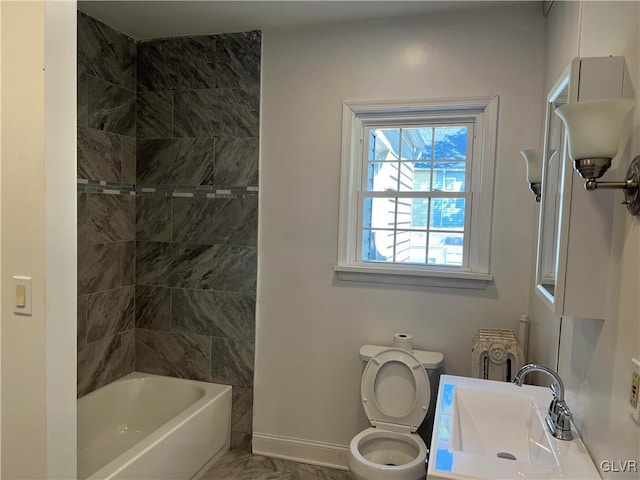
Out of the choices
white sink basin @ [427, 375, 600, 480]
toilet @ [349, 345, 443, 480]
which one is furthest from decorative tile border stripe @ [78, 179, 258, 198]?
white sink basin @ [427, 375, 600, 480]

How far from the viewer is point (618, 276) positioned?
46.9 inches

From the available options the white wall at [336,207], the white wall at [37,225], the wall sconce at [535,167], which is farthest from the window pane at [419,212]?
the white wall at [37,225]

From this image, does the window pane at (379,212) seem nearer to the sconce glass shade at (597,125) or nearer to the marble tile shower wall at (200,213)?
the marble tile shower wall at (200,213)

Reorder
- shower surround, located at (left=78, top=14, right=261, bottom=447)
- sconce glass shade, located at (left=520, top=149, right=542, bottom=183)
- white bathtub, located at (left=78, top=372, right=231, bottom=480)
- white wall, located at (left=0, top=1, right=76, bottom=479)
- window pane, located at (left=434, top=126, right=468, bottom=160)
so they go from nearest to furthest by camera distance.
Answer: white wall, located at (left=0, top=1, right=76, bottom=479)
sconce glass shade, located at (left=520, top=149, right=542, bottom=183)
white bathtub, located at (left=78, top=372, right=231, bottom=480)
window pane, located at (left=434, top=126, right=468, bottom=160)
shower surround, located at (left=78, top=14, right=261, bottom=447)

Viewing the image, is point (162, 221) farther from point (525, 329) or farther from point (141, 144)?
point (525, 329)

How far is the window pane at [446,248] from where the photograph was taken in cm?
Answer: 269

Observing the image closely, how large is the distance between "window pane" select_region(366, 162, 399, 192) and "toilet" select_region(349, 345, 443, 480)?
96cm

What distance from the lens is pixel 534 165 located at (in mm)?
1895

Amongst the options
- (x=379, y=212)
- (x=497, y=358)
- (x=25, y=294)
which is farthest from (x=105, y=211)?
(x=497, y=358)

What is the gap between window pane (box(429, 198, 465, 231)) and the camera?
2.67 m

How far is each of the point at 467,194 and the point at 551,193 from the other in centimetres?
102

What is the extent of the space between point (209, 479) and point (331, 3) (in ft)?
9.09

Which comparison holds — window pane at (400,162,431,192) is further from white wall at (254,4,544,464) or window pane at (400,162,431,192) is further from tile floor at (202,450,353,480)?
tile floor at (202,450,353,480)

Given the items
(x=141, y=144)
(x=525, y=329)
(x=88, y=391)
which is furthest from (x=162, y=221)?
(x=525, y=329)
